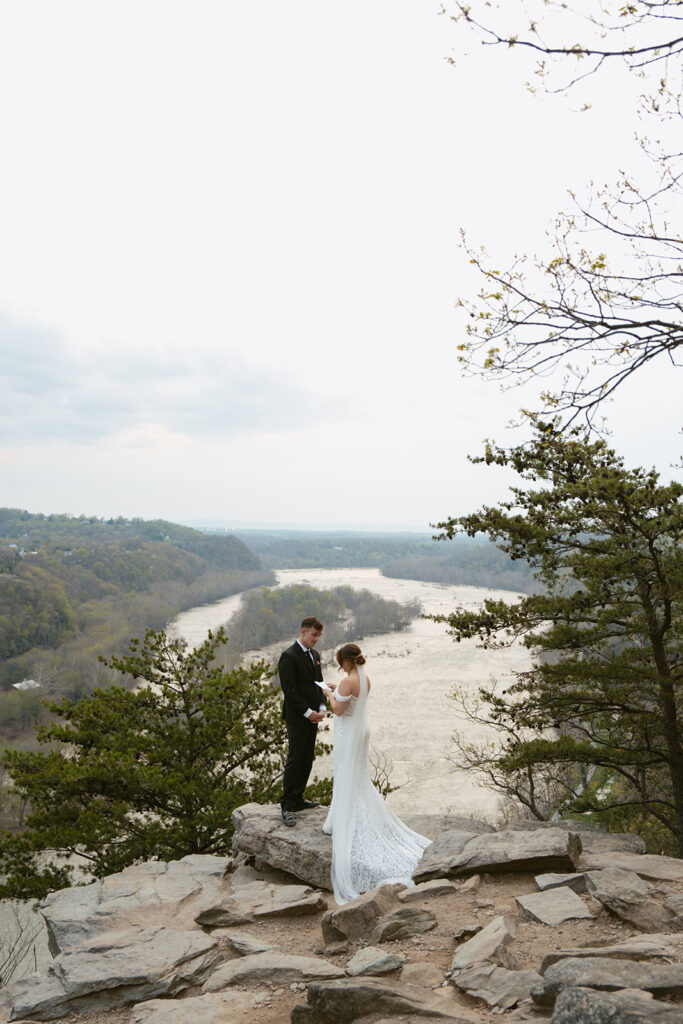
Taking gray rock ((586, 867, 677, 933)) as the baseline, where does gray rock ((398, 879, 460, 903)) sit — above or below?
below

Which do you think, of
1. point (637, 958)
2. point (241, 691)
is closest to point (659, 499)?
point (637, 958)

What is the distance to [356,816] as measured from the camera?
5379 mm

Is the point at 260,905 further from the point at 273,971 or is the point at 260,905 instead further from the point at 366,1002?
the point at 366,1002

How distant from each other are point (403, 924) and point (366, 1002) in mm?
1268

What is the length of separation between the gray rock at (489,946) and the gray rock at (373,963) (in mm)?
314

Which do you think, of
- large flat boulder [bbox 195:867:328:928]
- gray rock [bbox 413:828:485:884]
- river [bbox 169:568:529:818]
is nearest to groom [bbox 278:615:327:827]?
large flat boulder [bbox 195:867:328:928]

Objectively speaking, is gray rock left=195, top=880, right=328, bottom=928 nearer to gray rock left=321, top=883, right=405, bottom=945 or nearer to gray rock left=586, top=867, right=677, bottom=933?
gray rock left=321, top=883, right=405, bottom=945

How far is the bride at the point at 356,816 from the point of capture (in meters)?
5.15

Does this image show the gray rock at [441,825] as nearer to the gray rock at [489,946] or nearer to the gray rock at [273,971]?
the gray rock at [489,946]

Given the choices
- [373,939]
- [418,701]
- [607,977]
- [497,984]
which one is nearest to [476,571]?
[418,701]

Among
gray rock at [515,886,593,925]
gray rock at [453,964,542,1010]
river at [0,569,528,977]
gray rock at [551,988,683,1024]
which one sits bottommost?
river at [0,569,528,977]

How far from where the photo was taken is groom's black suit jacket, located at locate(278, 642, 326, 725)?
5.50 m

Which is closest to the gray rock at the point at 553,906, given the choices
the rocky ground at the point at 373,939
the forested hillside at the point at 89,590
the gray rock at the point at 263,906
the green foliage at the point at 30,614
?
the rocky ground at the point at 373,939

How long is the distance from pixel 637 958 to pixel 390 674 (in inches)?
1719
